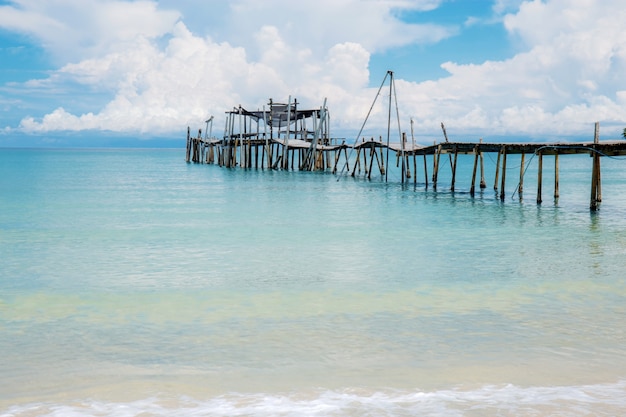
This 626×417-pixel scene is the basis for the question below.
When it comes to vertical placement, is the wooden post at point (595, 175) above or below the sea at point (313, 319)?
above

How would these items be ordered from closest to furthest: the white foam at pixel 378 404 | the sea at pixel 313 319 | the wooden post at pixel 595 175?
the white foam at pixel 378 404 < the sea at pixel 313 319 < the wooden post at pixel 595 175

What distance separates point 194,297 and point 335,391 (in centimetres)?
416

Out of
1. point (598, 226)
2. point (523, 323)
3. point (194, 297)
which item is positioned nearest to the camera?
point (523, 323)

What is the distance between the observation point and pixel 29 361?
612cm

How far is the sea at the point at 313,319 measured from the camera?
5156 mm

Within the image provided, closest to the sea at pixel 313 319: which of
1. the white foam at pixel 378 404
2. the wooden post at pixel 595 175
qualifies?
the white foam at pixel 378 404

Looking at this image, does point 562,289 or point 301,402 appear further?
point 562,289

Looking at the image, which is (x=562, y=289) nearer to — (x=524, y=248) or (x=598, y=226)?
(x=524, y=248)

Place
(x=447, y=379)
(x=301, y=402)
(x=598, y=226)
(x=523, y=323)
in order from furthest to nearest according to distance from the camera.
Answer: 1. (x=598, y=226)
2. (x=523, y=323)
3. (x=447, y=379)
4. (x=301, y=402)

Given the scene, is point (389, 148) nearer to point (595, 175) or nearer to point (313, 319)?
point (595, 175)

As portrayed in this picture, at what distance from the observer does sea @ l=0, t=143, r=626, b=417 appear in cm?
516

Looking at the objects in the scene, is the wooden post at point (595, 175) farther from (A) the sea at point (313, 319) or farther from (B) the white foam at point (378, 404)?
(B) the white foam at point (378, 404)

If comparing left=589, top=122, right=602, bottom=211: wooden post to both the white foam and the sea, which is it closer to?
the sea

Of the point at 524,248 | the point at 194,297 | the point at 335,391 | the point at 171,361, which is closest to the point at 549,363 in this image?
the point at 335,391
